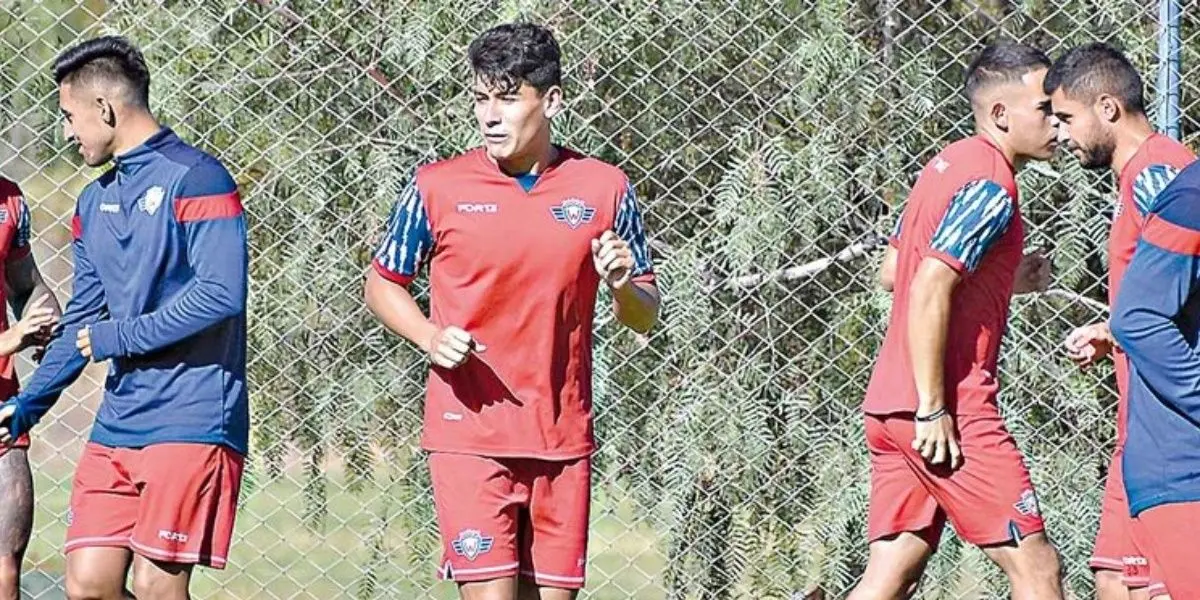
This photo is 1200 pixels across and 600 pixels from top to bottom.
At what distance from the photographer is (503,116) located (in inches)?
219

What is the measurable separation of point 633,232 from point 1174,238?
1678mm

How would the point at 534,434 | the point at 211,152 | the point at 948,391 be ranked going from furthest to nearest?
the point at 211,152
the point at 948,391
the point at 534,434

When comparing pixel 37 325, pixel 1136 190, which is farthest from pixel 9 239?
pixel 1136 190

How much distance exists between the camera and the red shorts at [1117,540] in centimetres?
602

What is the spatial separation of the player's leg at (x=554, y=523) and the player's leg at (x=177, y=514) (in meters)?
0.96

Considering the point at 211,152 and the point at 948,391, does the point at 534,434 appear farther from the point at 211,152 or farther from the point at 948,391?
the point at 211,152

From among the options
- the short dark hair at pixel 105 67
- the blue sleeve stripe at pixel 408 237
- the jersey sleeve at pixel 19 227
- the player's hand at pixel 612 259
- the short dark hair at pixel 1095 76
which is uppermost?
the short dark hair at pixel 1095 76

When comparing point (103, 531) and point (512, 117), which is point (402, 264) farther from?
point (103, 531)

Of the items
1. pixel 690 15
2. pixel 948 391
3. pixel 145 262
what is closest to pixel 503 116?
pixel 145 262

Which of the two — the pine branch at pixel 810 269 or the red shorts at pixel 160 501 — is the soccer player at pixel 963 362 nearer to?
the pine branch at pixel 810 269

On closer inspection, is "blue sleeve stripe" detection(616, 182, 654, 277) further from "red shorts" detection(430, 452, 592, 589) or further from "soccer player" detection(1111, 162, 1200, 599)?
"soccer player" detection(1111, 162, 1200, 599)

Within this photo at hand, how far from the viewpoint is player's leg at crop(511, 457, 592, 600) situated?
18.3 feet

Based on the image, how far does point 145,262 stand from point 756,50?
108 inches

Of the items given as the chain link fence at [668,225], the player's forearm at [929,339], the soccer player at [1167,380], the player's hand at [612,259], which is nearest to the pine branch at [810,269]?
the chain link fence at [668,225]
